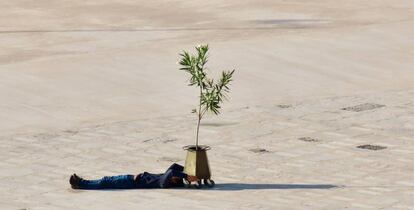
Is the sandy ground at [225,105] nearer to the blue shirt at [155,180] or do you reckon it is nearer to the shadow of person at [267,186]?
the shadow of person at [267,186]

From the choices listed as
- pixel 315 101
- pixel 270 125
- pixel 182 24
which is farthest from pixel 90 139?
pixel 182 24

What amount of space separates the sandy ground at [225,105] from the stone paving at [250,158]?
3 centimetres

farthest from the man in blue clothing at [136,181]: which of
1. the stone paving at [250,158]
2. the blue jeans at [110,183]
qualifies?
the stone paving at [250,158]

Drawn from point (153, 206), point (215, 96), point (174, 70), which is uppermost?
point (174, 70)

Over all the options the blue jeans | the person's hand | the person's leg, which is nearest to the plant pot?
the person's hand

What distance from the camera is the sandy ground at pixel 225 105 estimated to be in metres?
24.2

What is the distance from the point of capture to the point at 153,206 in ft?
74.6

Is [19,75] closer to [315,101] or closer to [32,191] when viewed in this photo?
[315,101]

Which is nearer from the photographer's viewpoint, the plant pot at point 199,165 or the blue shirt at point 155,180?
the blue shirt at point 155,180

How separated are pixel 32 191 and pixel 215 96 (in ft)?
11.2

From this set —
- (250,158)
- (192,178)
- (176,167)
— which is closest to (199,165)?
(192,178)

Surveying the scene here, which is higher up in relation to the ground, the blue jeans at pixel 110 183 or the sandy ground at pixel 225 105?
the sandy ground at pixel 225 105

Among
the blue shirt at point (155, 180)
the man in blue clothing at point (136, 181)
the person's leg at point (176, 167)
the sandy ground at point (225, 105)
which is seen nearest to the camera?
the man in blue clothing at point (136, 181)

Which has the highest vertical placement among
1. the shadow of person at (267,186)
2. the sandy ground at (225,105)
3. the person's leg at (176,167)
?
the sandy ground at (225,105)
